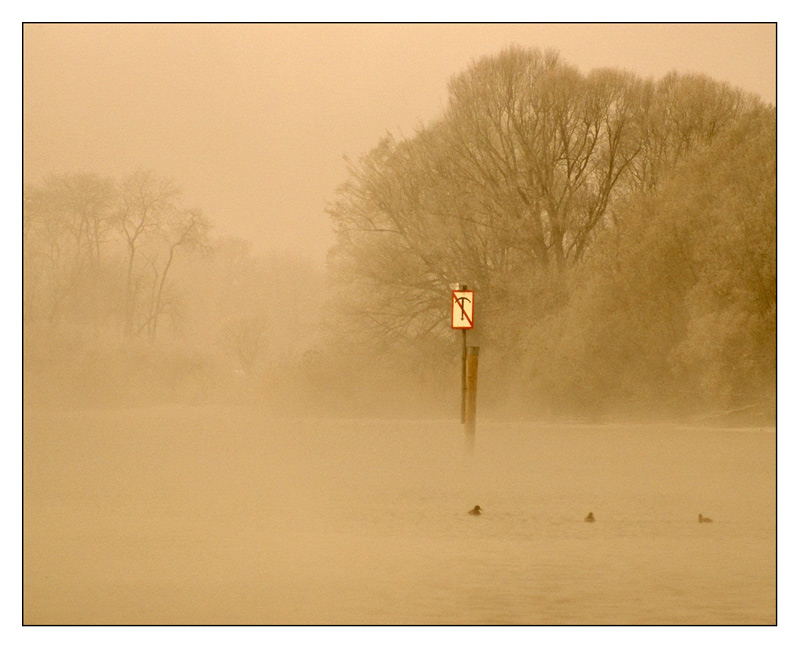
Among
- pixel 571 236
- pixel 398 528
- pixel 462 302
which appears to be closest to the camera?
pixel 398 528

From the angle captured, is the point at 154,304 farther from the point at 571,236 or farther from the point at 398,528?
the point at 398,528

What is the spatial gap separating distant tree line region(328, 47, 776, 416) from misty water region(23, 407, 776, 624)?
3.33ft

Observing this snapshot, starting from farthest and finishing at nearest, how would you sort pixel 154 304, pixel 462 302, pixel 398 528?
pixel 154 304 → pixel 462 302 → pixel 398 528

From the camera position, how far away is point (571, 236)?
10500mm

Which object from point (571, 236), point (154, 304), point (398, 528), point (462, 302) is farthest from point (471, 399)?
point (154, 304)

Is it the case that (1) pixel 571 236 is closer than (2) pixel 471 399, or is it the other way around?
(2) pixel 471 399

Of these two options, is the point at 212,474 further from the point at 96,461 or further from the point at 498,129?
the point at 498,129

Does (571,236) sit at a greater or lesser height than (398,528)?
greater

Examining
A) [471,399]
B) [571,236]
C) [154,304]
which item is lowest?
[471,399]

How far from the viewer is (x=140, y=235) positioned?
10.2 meters

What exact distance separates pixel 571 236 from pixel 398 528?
581cm

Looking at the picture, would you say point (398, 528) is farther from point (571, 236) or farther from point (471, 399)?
point (571, 236)

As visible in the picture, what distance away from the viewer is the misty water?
428cm
